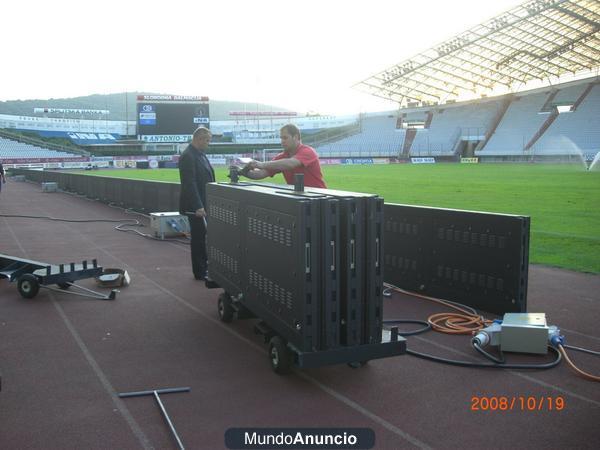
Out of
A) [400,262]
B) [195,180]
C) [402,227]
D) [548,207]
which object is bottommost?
[548,207]

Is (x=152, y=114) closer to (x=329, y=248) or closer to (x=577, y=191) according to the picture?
(x=577, y=191)

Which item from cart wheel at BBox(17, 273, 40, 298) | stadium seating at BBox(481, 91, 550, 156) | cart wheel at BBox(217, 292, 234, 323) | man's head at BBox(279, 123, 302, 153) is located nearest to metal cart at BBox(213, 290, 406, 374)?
cart wheel at BBox(217, 292, 234, 323)

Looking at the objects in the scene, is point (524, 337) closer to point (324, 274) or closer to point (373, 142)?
point (324, 274)

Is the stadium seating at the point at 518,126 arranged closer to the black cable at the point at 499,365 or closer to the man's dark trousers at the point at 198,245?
the man's dark trousers at the point at 198,245

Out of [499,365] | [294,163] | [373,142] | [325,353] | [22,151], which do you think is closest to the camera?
[325,353]

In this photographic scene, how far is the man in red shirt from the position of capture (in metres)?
5.88

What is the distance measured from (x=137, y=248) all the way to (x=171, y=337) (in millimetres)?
6454

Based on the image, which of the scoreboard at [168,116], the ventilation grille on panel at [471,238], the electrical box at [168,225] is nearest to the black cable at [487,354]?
the ventilation grille on panel at [471,238]

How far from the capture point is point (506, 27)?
5788 centimetres

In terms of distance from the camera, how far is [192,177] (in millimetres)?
7887

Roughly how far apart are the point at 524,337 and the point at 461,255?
1990 mm

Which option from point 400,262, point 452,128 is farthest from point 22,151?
point 400,262

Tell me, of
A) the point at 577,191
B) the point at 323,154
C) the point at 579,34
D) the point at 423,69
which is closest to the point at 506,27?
the point at 579,34

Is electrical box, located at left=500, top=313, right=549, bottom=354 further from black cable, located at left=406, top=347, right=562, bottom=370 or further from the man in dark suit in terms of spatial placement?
the man in dark suit
